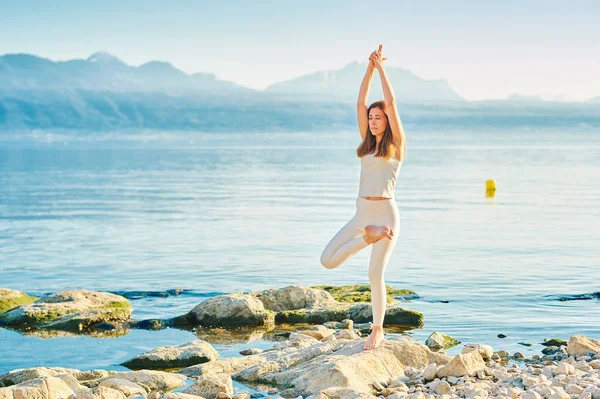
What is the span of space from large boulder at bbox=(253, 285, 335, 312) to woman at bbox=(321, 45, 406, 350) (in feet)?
20.5

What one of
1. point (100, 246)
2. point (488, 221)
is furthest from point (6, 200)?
point (488, 221)

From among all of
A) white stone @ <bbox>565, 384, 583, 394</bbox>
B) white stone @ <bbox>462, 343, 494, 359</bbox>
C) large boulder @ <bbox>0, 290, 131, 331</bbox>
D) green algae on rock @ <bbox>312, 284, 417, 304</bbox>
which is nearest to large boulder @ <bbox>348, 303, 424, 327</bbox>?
green algae on rock @ <bbox>312, 284, 417, 304</bbox>

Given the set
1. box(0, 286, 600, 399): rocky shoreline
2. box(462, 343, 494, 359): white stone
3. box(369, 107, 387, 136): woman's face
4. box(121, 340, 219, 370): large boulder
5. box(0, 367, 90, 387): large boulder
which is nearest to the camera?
box(0, 286, 600, 399): rocky shoreline

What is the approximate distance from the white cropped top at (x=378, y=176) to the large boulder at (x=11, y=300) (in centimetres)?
942

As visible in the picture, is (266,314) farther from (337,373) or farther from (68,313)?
(337,373)

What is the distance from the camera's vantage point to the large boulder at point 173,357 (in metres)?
13.0

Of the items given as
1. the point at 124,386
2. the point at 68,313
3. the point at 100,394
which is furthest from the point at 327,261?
the point at 68,313

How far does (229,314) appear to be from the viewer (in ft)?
53.5

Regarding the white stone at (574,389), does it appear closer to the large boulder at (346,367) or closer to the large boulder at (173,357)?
the large boulder at (346,367)

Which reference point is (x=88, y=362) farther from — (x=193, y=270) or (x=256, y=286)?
(x=193, y=270)

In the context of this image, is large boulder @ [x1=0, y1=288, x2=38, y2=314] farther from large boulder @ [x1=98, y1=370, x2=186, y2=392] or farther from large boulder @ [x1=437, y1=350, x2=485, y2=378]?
large boulder @ [x1=437, y1=350, x2=485, y2=378]

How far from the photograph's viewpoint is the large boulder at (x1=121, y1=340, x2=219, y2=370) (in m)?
13.0

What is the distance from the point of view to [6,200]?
4797 centimetres

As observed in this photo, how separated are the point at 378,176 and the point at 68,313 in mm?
7995
